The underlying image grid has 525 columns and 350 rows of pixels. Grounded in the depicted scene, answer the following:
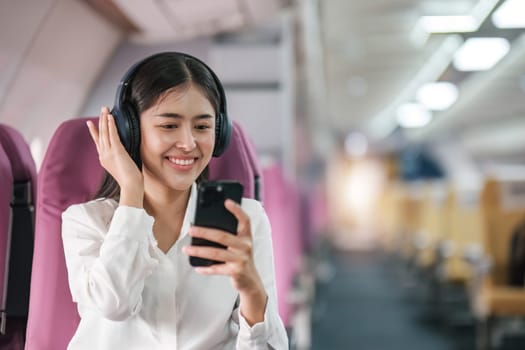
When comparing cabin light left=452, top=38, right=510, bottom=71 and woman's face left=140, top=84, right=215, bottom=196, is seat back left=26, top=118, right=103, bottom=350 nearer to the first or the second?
woman's face left=140, top=84, right=215, bottom=196

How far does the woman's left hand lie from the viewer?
3.53 ft

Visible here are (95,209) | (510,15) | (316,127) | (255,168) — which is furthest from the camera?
(316,127)

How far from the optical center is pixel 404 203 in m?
11.6

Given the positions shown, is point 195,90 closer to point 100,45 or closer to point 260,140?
point 100,45

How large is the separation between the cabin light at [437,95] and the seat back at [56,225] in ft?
18.9

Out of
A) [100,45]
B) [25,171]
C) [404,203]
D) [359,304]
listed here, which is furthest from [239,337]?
[404,203]

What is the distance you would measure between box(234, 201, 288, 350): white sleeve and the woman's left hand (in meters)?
0.08

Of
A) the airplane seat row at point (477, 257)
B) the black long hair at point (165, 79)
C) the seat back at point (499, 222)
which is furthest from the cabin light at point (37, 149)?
the seat back at point (499, 222)

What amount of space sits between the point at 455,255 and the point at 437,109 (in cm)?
257

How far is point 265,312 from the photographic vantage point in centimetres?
120

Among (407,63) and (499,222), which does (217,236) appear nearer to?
(499,222)

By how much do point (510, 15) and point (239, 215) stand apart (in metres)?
1.57

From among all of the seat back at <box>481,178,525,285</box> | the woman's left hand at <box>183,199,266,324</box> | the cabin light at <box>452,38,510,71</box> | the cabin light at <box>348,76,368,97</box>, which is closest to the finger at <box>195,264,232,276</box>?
the woman's left hand at <box>183,199,266,324</box>

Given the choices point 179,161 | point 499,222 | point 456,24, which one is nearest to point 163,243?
A: point 179,161
